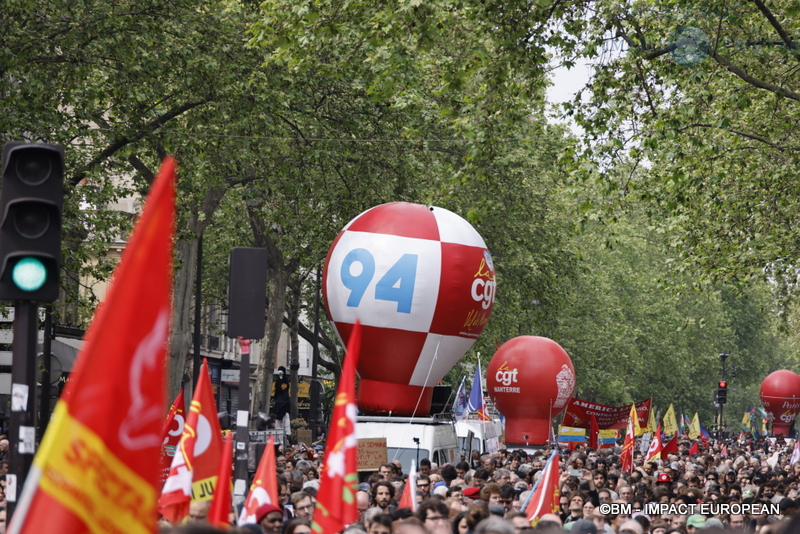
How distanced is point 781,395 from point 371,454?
4662cm

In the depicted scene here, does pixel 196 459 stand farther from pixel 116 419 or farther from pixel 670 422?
pixel 670 422

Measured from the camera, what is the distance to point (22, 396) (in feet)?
19.8

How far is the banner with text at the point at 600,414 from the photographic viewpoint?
2595 cm

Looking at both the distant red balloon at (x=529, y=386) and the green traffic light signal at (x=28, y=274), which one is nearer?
the green traffic light signal at (x=28, y=274)

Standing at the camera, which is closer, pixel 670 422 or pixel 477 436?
pixel 477 436

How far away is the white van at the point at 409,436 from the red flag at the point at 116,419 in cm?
1442

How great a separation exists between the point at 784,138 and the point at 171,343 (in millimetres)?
13773

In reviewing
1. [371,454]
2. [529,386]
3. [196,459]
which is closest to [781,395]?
[529,386]

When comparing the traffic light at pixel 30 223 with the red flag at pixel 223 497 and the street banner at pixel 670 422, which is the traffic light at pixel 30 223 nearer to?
the red flag at pixel 223 497

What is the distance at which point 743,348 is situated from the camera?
270 feet

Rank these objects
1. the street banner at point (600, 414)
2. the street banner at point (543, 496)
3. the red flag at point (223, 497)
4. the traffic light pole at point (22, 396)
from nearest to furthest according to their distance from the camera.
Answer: the traffic light pole at point (22, 396) → the red flag at point (223, 497) → the street banner at point (543, 496) → the street banner at point (600, 414)

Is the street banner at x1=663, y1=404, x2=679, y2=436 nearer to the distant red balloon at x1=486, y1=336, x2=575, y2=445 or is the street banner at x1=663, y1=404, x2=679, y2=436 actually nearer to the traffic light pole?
the distant red balloon at x1=486, y1=336, x2=575, y2=445

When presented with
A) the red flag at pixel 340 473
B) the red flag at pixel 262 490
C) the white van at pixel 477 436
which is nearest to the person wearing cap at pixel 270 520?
the red flag at pixel 262 490

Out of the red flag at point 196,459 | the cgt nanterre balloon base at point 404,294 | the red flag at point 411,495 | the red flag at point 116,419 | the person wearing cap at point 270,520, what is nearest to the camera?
the red flag at point 116,419
